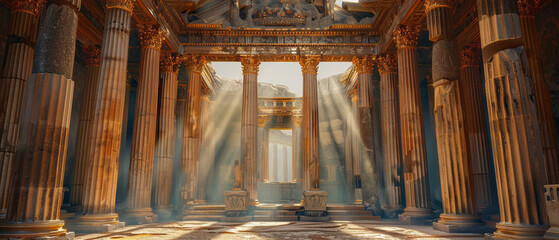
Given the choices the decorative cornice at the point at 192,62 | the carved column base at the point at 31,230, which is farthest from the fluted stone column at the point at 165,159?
the carved column base at the point at 31,230

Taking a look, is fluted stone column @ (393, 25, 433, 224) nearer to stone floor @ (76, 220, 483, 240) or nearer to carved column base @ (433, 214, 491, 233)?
stone floor @ (76, 220, 483, 240)

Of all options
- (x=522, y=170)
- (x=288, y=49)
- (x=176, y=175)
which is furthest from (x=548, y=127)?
(x=176, y=175)

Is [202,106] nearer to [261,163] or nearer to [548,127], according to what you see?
[261,163]

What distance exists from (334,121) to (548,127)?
21.3m

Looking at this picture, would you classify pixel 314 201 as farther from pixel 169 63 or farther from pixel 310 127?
pixel 169 63

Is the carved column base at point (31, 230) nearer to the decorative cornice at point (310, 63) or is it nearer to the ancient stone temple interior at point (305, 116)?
the ancient stone temple interior at point (305, 116)

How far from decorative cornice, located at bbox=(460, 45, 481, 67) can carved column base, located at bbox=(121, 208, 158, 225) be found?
47.6 feet

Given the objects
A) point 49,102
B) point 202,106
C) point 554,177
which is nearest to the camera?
point 49,102

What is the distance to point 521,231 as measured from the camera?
589 cm

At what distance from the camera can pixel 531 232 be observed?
5.81 m

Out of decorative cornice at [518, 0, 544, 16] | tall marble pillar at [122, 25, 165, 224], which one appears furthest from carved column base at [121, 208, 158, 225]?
decorative cornice at [518, 0, 544, 16]

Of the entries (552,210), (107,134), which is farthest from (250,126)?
(552,210)

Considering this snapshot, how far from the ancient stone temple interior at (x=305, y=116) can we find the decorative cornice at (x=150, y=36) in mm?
59

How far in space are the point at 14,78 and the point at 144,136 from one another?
4.36 meters
